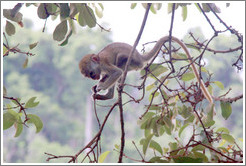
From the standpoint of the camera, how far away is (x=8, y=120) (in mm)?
1092

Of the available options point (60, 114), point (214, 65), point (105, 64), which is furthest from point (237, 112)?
point (105, 64)

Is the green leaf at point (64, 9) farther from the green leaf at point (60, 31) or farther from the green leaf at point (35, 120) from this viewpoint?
the green leaf at point (35, 120)

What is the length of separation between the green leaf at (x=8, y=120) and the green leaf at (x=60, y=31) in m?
0.34

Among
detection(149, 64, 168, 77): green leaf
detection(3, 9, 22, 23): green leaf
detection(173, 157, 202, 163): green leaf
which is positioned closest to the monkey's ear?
detection(149, 64, 168, 77): green leaf

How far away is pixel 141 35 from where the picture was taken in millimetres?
1167

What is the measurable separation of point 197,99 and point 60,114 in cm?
898

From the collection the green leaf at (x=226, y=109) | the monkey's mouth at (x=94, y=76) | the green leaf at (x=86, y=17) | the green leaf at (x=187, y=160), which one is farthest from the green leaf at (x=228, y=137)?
the monkey's mouth at (x=94, y=76)

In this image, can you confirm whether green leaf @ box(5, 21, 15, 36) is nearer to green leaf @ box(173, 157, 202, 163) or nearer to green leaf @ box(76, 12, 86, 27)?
green leaf @ box(76, 12, 86, 27)

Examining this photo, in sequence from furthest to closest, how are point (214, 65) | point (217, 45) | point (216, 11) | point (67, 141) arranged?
point (67, 141) < point (214, 65) < point (217, 45) < point (216, 11)

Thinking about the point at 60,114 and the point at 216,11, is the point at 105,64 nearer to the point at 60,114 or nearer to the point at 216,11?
the point at 216,11

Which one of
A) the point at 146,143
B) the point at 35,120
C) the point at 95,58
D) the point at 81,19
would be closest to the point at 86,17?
the point at 81,19

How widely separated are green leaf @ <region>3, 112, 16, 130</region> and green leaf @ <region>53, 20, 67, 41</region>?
1.11 ft

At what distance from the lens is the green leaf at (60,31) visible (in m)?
1.15

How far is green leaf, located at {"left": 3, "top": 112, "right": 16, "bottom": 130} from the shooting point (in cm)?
108
